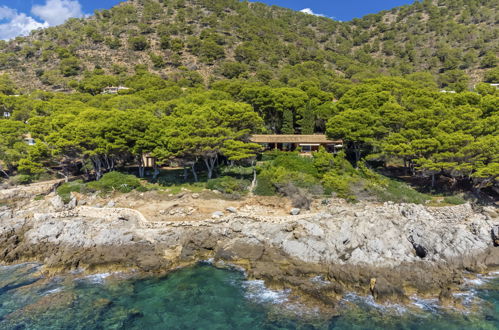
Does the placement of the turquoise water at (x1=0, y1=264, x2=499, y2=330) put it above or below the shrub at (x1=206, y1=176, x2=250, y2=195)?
below

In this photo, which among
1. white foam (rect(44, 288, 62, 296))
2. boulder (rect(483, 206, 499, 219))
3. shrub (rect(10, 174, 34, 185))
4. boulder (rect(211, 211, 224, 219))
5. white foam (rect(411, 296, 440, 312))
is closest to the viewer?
white foam (rect(411, 296, 440, 312))

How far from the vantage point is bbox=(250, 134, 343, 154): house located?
39094 millimetres

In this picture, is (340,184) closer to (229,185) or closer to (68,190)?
(229,185)

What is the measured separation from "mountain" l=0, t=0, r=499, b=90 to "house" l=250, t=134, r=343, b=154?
30.8 metres

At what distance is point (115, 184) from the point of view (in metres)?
30.3

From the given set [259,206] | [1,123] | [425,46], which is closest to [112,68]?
[1,123]

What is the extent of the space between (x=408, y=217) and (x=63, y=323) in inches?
966

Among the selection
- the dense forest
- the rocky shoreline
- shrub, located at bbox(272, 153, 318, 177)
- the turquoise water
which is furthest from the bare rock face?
shrub, located at bbox(272, 153, 318, 177)

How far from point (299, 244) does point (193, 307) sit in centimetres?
861

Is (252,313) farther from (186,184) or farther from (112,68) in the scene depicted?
(112,68)

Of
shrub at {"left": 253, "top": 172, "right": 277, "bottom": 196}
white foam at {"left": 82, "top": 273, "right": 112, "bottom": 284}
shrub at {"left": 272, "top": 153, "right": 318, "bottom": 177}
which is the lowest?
white foam at {"left": 82, "top": 273, "right": 112, "bottom": 284}

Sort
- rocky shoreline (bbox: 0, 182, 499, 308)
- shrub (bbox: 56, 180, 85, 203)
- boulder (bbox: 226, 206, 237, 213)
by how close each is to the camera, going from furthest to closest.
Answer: shrub (bbox: 56, 180, 85, 203) → boulder (bbox: 226, 206, 237, 213) → rocky shoreline (bbox: 0, 182, 499, 308)

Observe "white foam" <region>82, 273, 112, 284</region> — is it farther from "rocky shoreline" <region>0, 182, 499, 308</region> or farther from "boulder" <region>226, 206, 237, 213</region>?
"boulder" <region>226, 206, 237, 213</region>

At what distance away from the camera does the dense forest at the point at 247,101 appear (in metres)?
29.7
